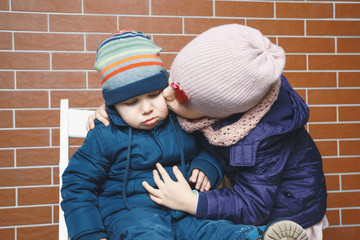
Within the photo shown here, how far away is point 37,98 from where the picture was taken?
1532 millimetres

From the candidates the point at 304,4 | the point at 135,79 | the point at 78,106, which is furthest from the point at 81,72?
the point at 304,4

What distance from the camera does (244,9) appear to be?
163cm

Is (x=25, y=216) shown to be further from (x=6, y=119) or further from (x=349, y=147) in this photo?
(x=349, y=147)

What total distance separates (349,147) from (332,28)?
64 centimetres

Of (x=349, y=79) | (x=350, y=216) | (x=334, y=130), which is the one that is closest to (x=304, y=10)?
(x=349, y=79)

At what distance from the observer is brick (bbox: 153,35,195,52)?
1.59 m

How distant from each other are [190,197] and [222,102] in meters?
0.27

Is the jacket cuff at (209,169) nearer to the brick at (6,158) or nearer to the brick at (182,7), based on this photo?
the brick at (182,7)

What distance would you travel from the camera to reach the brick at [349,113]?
1734 mm

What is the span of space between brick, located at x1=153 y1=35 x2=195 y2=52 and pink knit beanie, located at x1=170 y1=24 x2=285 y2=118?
0.79 m

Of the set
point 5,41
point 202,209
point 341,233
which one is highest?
point 5,41

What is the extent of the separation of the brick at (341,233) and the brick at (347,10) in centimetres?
114

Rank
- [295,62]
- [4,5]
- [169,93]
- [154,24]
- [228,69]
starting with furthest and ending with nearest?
[295,62], [154,24], [4,5], [169,93], [228,69]

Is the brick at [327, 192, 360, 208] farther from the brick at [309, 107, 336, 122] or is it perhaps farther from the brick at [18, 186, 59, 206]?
the brick at [18, 186, 59, 206]
